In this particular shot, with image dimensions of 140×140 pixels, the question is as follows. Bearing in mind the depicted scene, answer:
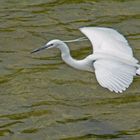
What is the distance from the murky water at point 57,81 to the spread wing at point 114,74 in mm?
658

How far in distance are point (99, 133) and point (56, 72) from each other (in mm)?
1356

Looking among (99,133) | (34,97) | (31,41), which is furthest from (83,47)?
(99,133)

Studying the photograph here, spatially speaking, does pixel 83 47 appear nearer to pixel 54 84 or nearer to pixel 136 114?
pixel 54 84

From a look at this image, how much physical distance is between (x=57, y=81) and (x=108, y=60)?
4.17ft

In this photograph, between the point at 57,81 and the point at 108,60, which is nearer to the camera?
the point at 108,60

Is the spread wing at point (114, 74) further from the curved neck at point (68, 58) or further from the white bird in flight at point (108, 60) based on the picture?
the curved neck at point (68, 58)

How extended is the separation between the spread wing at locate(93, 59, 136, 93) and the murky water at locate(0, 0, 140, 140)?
0.66 metres

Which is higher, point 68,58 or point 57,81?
point 68,58

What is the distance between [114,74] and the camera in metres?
6.09

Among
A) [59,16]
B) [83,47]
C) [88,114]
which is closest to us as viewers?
[88,114]

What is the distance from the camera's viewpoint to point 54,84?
7.64 m

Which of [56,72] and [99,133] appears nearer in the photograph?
[99,133]

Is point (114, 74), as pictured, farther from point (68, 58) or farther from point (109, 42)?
point (109, 42)

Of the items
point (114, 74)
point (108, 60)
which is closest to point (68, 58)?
point (108, 60)
